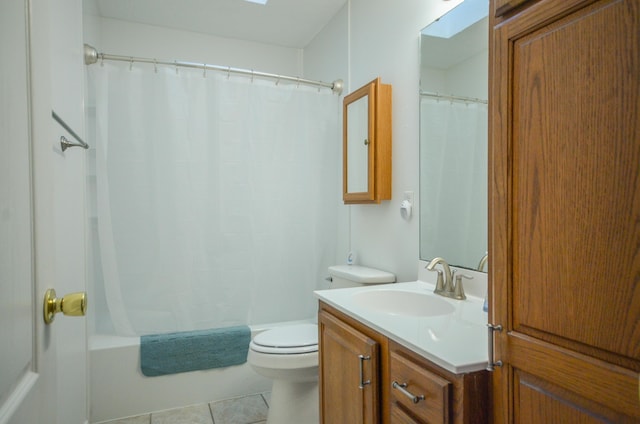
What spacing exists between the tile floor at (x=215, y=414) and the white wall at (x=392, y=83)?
→ 105cm

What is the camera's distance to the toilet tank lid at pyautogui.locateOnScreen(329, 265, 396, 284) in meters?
1.89

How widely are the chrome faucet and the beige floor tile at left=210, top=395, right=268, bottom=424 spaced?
1.30 m

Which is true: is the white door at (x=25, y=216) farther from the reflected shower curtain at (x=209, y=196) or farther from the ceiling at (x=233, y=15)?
the ceiling at (x=233, y=15)

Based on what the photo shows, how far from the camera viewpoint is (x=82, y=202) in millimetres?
1838

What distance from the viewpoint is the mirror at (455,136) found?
4.67 feet

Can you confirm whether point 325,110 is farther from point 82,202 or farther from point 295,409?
point 295,409

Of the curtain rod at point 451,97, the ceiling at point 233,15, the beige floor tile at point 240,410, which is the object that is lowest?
the beige floor tile at point 240,410

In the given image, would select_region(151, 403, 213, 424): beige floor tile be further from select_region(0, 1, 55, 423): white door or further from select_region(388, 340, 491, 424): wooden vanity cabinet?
select_region(0, 1, 55, 423): white door

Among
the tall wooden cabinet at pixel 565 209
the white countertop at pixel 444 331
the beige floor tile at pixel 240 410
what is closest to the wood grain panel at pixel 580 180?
the tall wooden cabinet at pixel 565 209

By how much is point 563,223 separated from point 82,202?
196 centimetres

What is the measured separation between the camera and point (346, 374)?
1326 mm

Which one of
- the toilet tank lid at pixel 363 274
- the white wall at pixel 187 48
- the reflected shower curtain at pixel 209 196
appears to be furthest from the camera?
the white wall at pixel 187 48

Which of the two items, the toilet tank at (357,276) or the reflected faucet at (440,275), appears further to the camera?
the toilet tank at (357,276)

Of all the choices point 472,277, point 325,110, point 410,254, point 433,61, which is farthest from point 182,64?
point 472,277
